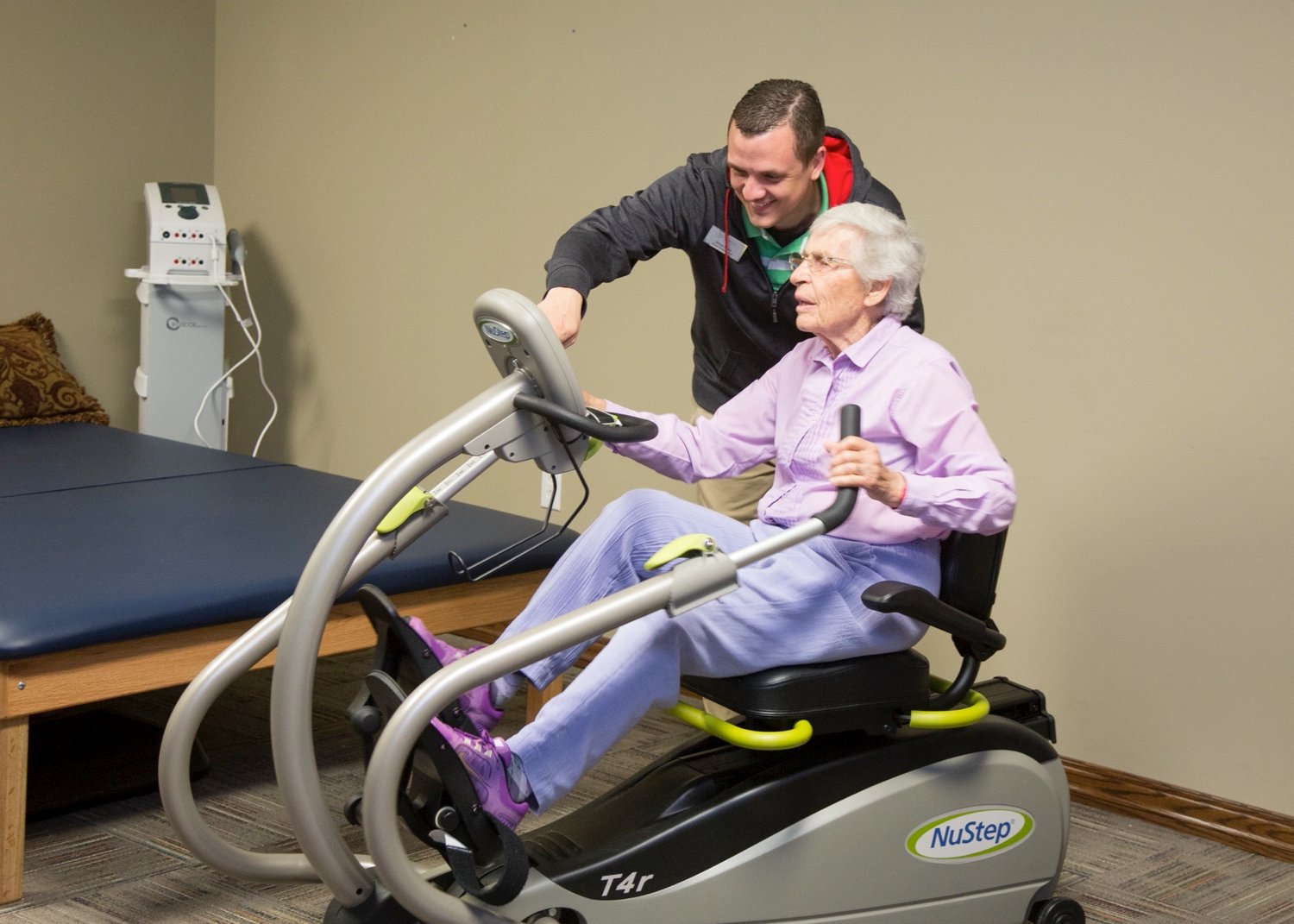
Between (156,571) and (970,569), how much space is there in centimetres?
143

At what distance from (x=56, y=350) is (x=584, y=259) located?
2.63 meters

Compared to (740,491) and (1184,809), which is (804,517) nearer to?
(740,491)

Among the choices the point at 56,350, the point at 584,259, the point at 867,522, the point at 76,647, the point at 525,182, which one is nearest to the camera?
the point at 867,522

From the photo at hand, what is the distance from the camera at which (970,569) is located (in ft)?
7.04

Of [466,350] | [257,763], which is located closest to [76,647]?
[257,763]

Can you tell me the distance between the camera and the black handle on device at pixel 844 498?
1845mm

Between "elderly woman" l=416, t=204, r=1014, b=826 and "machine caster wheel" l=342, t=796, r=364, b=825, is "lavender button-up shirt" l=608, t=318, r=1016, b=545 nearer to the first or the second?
"elderly woman" l=416, t=204, r=1014, b=826

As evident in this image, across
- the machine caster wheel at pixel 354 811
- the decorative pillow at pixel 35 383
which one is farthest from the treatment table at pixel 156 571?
the machine caster wheel at pixel 354 811

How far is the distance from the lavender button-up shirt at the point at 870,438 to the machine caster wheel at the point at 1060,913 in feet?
2.19

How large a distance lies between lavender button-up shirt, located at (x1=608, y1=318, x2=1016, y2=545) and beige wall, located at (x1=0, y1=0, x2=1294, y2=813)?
86 cm

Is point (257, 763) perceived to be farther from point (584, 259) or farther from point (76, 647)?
point (584, 259)

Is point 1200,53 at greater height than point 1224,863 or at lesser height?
greater

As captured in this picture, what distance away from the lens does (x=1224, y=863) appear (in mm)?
2754

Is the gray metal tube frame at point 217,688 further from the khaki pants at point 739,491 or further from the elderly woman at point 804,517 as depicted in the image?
the khaki pants at point 739,491
